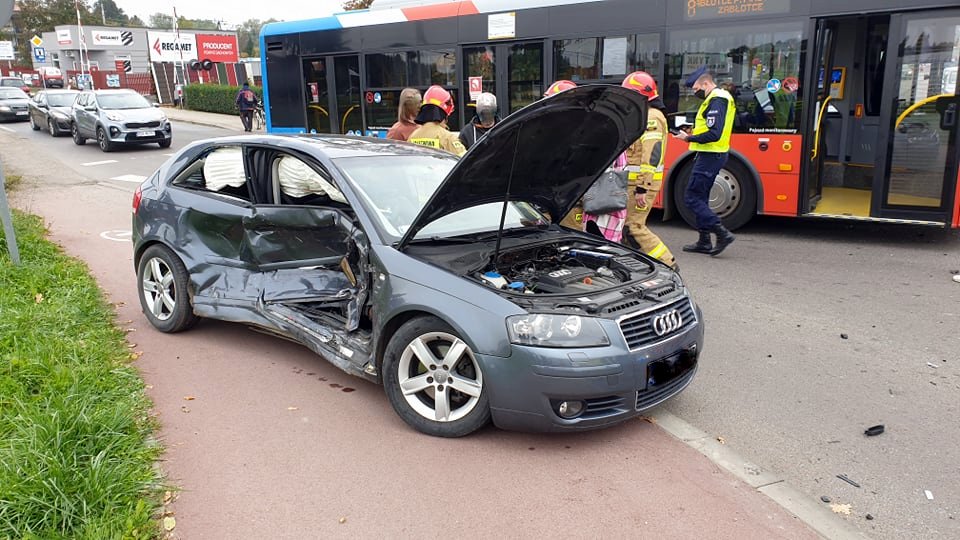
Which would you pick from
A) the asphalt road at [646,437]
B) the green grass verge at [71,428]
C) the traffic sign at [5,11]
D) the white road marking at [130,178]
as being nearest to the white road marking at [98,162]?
the white road marking at [130,178]

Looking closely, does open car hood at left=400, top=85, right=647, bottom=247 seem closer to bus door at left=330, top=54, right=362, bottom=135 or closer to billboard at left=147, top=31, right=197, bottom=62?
bus door at left=330, top=54, right=362, bottom=135

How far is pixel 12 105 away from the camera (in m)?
32.2

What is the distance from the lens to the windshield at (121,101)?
20281 millimetres

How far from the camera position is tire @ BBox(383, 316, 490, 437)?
12.1 feet

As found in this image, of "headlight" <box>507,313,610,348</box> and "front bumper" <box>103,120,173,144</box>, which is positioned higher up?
"front bumper" <box>103,120,173,144</box>

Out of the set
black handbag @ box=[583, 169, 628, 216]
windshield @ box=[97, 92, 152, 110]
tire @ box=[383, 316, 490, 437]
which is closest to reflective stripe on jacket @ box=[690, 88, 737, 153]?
black handbag @ box=[583, 169, 628, 216]

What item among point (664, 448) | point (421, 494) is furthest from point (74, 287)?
point (664, 448)

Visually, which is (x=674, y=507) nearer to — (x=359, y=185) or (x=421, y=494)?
(x=421, y=494)

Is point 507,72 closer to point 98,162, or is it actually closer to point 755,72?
point 755,72

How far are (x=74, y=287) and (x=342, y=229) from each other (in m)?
3.19

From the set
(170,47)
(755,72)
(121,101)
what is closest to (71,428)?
(755,72)

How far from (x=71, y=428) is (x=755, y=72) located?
7.93 meters

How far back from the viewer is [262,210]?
4930 millimetres

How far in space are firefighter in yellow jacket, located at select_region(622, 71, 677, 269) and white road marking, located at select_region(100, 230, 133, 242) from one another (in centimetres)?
612
